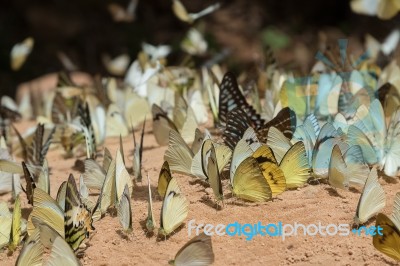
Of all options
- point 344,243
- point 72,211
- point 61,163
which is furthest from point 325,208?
point 61,163

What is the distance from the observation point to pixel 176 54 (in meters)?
8.23

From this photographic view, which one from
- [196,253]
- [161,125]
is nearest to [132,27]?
[161,125]

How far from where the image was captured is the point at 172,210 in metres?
2.32

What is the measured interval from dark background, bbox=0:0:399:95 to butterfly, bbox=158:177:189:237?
217 inches

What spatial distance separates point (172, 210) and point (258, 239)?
10.5 inches

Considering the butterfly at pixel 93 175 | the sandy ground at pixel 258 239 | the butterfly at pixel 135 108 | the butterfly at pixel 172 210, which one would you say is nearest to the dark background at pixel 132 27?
the butterfly at pixel 135 108

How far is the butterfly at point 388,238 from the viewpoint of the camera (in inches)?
81.6

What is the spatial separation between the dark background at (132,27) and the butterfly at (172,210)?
5.50m

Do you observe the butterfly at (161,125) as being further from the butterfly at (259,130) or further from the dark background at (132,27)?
the dark background at (132,27)

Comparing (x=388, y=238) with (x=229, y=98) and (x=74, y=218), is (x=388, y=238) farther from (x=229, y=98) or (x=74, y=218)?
(x=229, y=98)

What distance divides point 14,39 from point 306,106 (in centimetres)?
700

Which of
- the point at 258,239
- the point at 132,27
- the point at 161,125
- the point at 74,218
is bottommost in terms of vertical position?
the point at 258,239

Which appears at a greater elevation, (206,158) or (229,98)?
(229,98)

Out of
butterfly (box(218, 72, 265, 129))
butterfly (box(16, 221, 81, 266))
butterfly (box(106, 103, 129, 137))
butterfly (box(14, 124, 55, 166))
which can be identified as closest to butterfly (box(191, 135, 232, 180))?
butterfly (box(218, 72, 265, 129))
